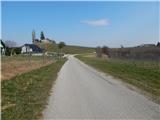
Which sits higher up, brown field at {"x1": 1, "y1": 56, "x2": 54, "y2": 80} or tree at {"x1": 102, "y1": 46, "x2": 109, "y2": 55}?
tree at {"x1": 102, "y1": 46, "x2": 109, "y2": 55}

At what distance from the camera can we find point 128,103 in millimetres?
10094

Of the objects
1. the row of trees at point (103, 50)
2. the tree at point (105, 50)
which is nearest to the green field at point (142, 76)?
the row of trees at point (103, 50)

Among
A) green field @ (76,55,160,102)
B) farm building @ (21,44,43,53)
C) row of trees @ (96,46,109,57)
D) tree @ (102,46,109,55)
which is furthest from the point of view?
farm building @ (21,44,43,53)

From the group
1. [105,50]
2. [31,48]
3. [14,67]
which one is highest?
[31,48]

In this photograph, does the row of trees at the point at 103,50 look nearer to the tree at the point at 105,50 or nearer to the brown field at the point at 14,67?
the tree at the point at 105,50

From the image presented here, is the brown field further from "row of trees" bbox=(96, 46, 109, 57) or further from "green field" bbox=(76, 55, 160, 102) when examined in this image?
"row of trees" bbox=(96, 46, 109, 57)

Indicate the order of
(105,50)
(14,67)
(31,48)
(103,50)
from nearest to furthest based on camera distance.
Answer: (14,67) < (103,50) < (105,50) < (31,48)

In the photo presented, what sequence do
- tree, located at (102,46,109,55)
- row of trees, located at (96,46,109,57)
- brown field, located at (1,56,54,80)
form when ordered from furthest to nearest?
1. tree, located at (102,46,109,55)
2. row of trees, located at (96,46,109,57)
3. brown field, located at (1,56,54,80)

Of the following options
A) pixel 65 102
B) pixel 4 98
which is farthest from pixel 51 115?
pixel 4 98

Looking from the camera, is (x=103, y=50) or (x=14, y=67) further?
(x=103, y=50)

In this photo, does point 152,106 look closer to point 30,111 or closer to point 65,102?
point 65,102

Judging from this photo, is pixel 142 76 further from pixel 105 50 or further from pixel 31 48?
pixel 31 48

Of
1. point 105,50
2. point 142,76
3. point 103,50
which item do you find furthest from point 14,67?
point 105,50

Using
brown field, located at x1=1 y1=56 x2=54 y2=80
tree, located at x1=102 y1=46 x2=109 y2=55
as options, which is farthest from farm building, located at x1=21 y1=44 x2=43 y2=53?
brown field, located at x1=1 y1=56 x2=54 y2=80
